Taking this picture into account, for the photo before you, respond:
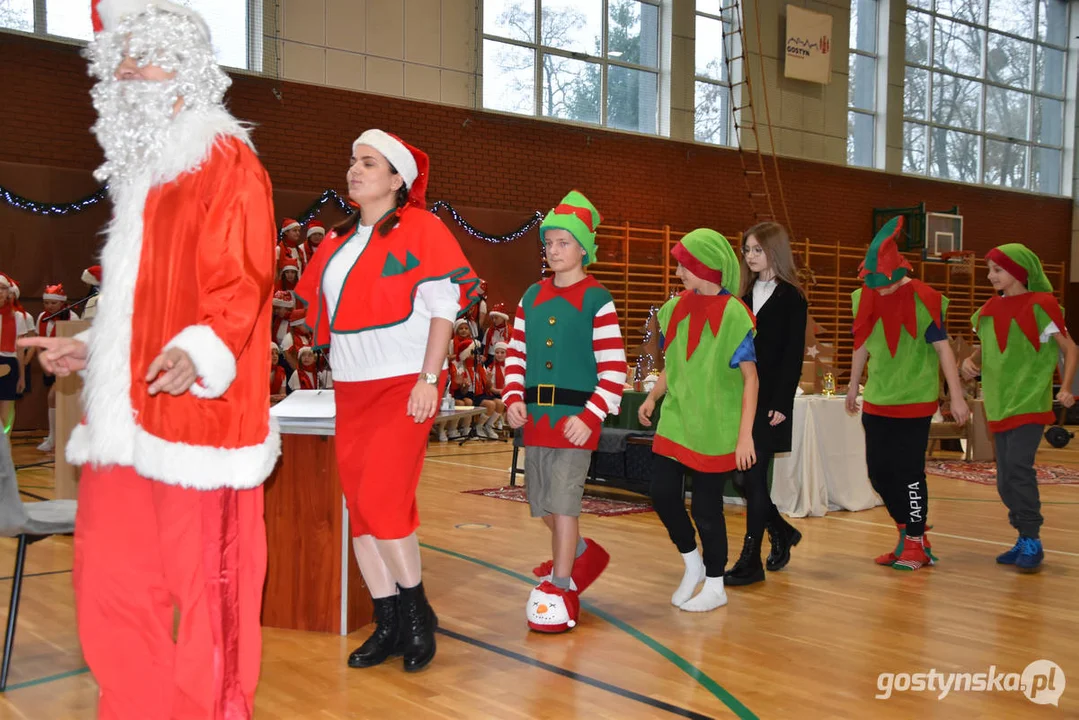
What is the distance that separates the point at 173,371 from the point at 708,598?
8.66ft

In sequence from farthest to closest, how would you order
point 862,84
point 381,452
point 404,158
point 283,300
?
point 862,84, point 283,300, point 404,158, point 381,452

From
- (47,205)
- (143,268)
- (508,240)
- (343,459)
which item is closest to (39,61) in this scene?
(47,205)

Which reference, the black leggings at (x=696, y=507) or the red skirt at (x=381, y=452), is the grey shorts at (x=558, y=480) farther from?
the red skirt at (x=381, y=452)

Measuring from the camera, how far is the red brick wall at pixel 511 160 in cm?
1026

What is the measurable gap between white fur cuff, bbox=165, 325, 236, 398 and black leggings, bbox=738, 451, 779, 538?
9.20ft

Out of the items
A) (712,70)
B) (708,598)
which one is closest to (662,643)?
(708,598)

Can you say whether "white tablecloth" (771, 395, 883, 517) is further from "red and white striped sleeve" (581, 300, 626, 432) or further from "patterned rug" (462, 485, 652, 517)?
"red and white striped sleeve" (581, 300, 626, 432)

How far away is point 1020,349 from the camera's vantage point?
16.3 feet

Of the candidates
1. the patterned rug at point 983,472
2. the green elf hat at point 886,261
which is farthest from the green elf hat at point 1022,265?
the patterned rug at point 983,472

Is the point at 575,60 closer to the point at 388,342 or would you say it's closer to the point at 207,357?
the point at 388,342

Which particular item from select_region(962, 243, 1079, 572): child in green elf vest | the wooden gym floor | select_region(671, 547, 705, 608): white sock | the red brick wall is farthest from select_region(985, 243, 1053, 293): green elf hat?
the red brick wall

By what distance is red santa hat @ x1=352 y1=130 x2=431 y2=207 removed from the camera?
3160 mm

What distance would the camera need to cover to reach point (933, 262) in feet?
58.0

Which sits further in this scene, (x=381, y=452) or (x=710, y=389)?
(x=710, y=389)
